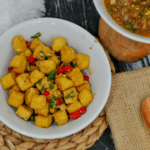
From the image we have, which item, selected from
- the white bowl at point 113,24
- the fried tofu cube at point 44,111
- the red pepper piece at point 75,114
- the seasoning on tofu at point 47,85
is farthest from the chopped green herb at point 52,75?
the white bowl at point 113,24

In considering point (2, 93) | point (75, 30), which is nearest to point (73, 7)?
point (75, 30)

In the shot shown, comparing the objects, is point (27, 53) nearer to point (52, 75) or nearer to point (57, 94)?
point (52, 75)

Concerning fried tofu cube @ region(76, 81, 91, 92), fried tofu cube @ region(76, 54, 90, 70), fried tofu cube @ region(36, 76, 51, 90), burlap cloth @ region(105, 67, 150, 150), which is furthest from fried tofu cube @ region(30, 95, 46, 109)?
burlap cloth @ region(105, 67, 150, 150)

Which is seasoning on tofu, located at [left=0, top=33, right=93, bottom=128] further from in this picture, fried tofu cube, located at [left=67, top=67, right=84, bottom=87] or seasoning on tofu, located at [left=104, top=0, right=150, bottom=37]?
seasoning on tofu, located at [left=104, top=0, right=150, bottom=37]

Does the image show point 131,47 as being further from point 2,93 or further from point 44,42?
point 2,93

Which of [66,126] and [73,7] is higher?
[73,7]
